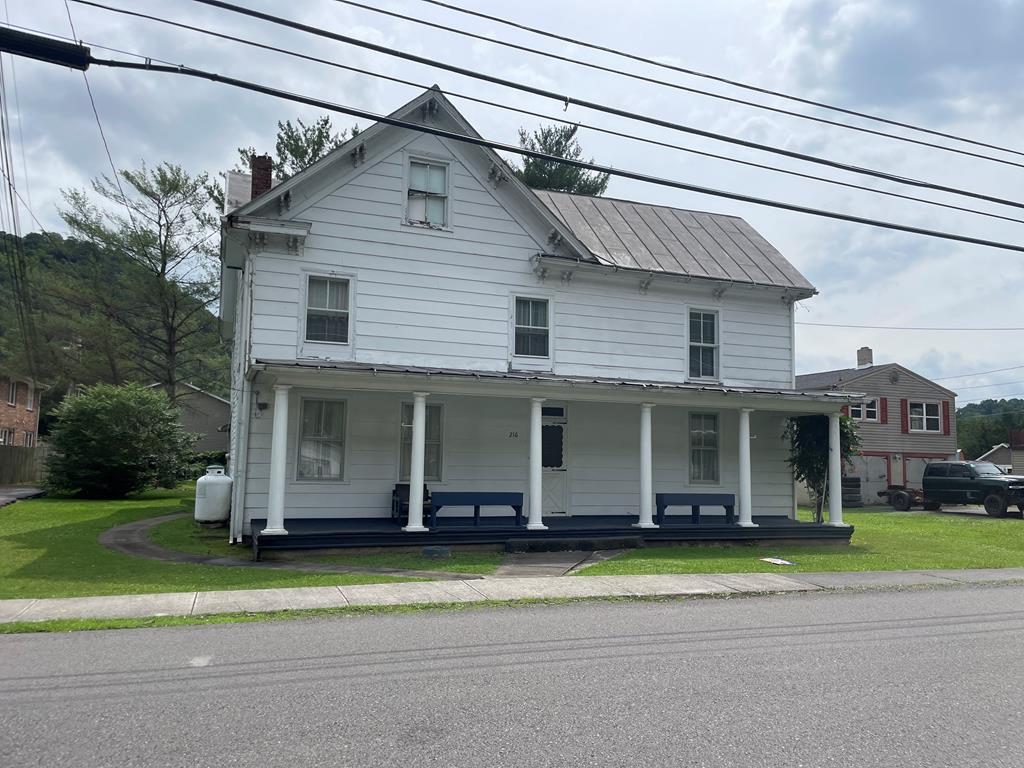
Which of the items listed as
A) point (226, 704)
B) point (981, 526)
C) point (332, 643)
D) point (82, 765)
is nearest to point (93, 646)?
point (332, 643)

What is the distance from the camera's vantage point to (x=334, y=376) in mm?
13688

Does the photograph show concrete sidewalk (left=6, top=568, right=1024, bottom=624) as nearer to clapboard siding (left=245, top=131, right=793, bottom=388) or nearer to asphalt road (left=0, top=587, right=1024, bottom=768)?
asphalt road (left=0, top=587, right=1024, bottom=768)

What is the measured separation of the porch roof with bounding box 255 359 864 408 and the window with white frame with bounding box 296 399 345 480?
1.11 meters

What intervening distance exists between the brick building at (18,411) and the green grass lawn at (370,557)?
88.5ft

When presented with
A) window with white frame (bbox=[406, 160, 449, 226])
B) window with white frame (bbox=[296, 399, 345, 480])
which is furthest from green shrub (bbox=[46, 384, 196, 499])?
window with white frame (bbox=[406, 160, 449, 226])

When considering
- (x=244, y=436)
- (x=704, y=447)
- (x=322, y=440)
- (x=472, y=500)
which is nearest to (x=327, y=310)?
(x=322, y=440)

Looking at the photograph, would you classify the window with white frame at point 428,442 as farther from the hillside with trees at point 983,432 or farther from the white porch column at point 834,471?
the hillside with trees at point 983,432

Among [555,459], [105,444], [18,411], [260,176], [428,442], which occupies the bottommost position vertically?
[555,459]

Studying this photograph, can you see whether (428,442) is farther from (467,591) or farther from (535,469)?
(467,591)

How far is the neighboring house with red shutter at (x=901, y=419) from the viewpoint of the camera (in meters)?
38.3

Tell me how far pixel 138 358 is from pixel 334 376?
29180mm

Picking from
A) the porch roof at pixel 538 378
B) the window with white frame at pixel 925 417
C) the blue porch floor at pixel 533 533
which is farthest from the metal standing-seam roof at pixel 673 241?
the window with white frame at pixel 925 417

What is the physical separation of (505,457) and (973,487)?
21.6 m

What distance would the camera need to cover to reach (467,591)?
10.5 meters
